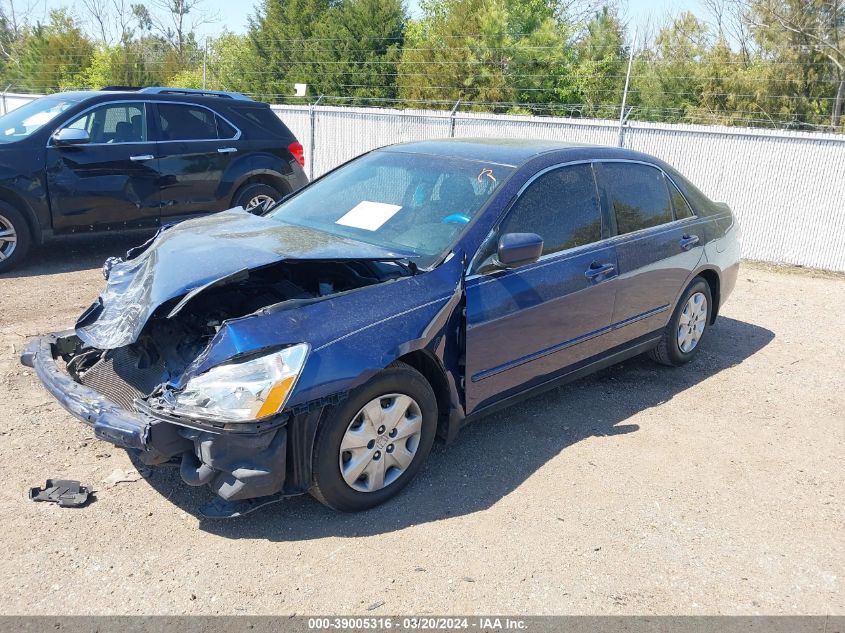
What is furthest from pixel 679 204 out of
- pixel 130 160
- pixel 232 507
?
pixel 130 160

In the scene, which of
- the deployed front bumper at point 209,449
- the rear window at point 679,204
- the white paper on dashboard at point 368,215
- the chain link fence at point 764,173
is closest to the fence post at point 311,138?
the chain link fence at point 764,173

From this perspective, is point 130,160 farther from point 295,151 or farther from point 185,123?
point 295,151

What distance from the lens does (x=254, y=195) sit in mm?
8805

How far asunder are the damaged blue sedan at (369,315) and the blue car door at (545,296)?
0.01 metres

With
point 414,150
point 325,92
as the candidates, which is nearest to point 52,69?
point 325,92

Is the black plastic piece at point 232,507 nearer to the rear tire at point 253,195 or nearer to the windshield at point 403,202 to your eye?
the windshield at point 403,202

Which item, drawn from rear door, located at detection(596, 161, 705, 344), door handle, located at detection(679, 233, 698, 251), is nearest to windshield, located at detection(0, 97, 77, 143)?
rear door, located at detection(596, 161, 705, 344)

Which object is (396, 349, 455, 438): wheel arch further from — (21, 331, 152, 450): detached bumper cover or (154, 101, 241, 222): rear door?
(154, 101, 241, 222): rear door

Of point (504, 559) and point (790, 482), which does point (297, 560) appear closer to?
point (504, 559)

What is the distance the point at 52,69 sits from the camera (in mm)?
32625

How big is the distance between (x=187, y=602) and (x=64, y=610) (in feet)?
1.50

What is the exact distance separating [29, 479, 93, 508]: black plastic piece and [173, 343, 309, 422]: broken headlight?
3.03 ft

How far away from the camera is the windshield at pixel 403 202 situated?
13.1ft

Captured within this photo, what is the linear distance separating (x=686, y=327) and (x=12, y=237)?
21.0 ft
